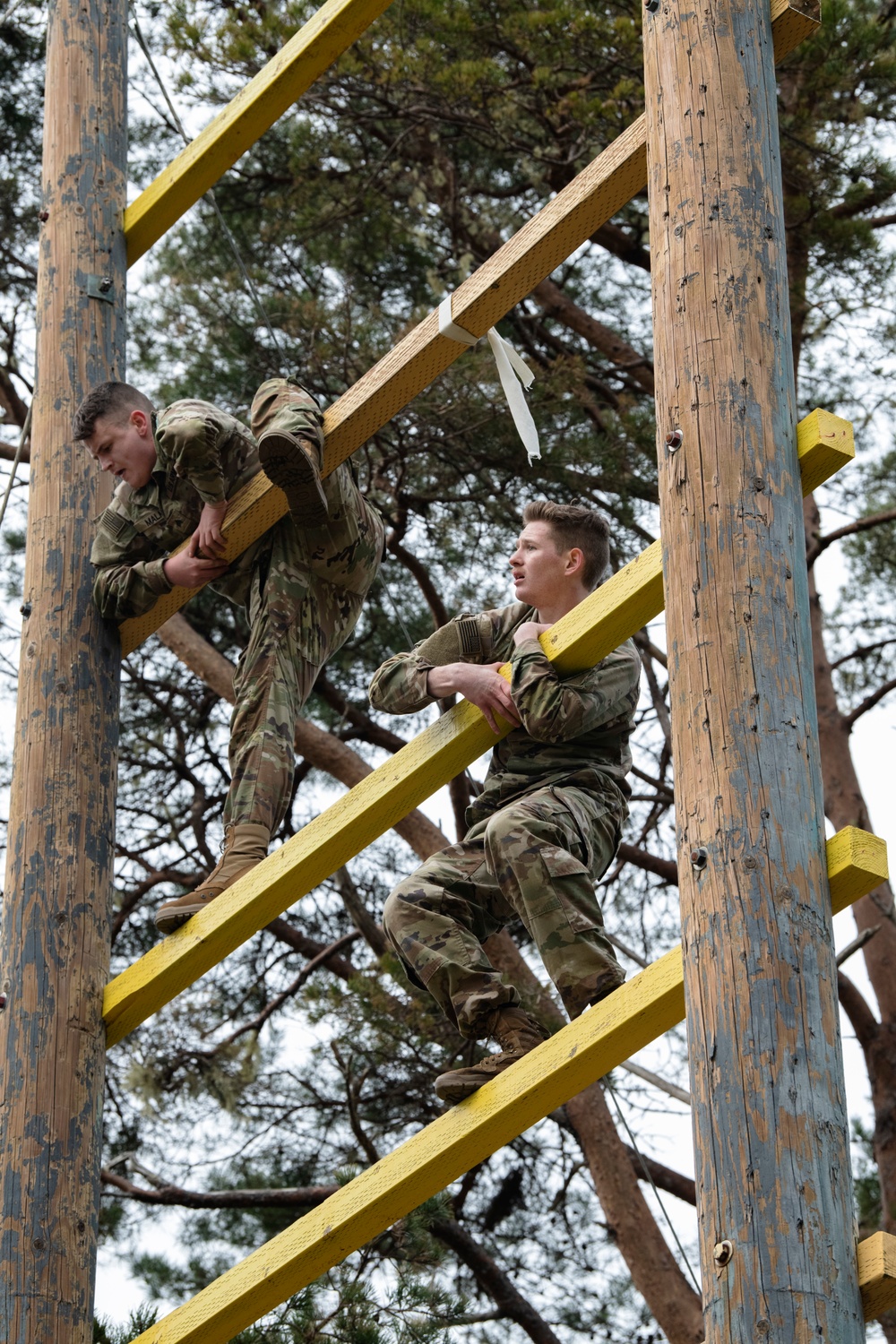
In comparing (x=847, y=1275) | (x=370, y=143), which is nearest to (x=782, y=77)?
(x=370, y=143)

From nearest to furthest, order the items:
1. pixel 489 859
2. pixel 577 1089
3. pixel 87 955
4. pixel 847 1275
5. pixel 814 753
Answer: pixel 847 1275 → pixel 814 753 → pixel 577 1089 → pixel 489 859 → pixel 87 955

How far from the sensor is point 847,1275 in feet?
8.80

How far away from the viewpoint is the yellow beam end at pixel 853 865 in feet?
9.68

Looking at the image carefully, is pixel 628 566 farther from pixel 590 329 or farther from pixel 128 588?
pixel 590 329

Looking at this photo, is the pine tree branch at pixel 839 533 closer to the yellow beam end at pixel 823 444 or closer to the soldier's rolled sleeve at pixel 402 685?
the soldier's rolled sleeve at pixel 402 685

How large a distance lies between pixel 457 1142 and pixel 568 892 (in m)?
0.56

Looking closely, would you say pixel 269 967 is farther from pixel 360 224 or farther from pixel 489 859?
→ pixel 489 859

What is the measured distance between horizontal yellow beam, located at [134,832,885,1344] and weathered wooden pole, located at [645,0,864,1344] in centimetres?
17

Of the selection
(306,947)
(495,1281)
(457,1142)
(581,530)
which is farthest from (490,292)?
(306,947)

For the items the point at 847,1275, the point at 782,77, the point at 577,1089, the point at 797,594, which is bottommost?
the point at 847,1275

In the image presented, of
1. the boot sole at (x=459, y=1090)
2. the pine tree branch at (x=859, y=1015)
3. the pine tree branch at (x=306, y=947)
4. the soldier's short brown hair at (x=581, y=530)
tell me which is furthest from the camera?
the pine tree branch at (x=306, y=947)

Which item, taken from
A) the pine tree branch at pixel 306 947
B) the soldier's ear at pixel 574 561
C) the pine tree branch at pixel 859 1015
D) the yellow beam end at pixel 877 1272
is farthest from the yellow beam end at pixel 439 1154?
the pine tree branch at pixel 306 947

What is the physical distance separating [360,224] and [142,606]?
555cm

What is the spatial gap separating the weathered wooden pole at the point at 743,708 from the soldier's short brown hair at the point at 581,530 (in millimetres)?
743
